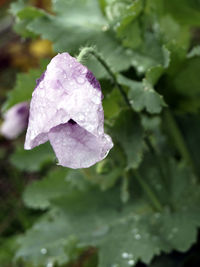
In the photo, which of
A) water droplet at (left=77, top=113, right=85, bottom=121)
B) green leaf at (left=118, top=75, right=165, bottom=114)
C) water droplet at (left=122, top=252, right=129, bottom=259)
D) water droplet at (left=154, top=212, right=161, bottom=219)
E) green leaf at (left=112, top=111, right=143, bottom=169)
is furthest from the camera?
water droplet at (left=154, top=212, right=161, bottom=219)

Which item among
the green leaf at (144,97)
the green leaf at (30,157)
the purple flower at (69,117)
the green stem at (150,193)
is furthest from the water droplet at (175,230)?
the purple flower at (69,117)

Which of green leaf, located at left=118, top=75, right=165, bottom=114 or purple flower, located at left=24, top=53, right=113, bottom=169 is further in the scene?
green leaf, located at left=118, top=75, right=165, bottom=114

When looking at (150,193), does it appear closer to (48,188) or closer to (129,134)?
(129,134)

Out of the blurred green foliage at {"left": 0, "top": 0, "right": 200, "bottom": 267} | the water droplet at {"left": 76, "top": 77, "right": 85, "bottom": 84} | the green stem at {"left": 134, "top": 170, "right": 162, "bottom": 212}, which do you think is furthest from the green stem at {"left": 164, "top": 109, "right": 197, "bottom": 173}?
the water droplet at {"left": 76, "top": 77, "right": 85, "bottom": 84}

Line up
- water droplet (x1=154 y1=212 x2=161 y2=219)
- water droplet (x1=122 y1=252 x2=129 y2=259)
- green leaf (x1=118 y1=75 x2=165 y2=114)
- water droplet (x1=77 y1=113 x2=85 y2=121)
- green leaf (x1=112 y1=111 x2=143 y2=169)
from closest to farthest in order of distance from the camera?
water droplet (x1=77 y1=113 x2=85 y2=121)
green leaf (x1=118 y1=75 x2=165 y2=114)
green leaf (x1=112 y1=111 x2=143 y2=169)
water droplet (x1=122 y1=252 x2=129 y2=259)
water droplet (x1=154 y1=212 x2=161 y2=219)

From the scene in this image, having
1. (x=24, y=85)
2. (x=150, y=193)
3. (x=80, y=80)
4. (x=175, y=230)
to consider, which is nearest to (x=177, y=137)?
(x=150, y=193)

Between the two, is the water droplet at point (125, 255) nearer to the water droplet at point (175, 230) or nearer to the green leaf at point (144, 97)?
the water droplet at point (175, 230)

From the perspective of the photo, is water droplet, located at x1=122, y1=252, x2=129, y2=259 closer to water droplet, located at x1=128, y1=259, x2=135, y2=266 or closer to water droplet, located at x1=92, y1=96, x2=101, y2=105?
water droplet, located at x1=128, y1=259, x2=135, y2=266
